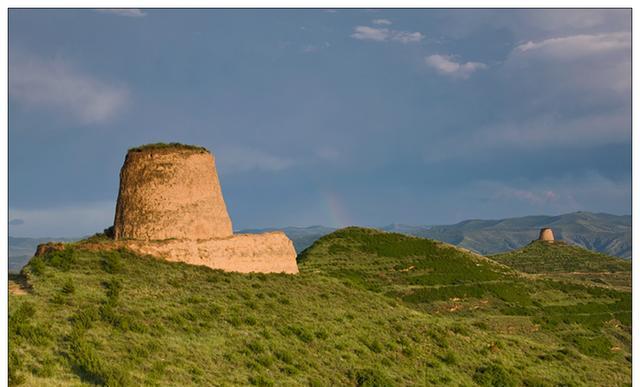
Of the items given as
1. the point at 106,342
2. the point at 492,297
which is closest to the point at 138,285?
the point at 106,342

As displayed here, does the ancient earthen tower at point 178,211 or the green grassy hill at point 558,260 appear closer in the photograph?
the ancient earthen tower at point 178,211

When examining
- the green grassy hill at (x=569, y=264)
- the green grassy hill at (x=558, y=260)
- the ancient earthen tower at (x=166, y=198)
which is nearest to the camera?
the ancient earthen tower at (x=166, y=198)

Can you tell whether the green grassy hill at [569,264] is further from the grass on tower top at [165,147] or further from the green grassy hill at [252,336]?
the grass on tower top at [165,147]

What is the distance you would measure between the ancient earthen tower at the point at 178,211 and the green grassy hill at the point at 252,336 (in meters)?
1.74

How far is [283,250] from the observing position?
4272cm

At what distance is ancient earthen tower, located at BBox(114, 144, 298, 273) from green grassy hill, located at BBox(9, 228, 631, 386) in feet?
5.72

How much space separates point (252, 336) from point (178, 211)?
13.8 m

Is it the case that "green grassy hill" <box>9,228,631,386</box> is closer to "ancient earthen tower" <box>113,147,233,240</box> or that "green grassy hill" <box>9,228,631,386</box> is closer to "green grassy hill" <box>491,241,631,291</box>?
"ancient earthen tower" <box>113,147,233,240</box>

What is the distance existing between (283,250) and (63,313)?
21742mm

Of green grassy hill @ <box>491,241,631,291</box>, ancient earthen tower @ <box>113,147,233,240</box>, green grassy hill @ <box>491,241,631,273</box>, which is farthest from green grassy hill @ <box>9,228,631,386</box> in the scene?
green grassy hill @ <box>491,241,631,273</box>

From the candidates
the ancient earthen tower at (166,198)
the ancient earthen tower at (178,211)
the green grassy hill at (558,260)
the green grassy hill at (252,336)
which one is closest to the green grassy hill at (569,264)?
the green grassy hill at (558,260)

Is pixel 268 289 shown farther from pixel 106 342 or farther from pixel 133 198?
pixel 106 342

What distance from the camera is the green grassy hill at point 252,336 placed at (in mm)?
19562

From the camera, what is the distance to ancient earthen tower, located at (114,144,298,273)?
3631cm
